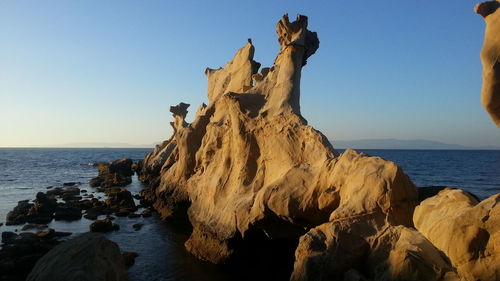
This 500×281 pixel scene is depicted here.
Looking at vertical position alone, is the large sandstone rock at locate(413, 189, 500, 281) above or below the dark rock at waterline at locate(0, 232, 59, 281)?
above

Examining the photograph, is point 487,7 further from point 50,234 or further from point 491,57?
point 50,234

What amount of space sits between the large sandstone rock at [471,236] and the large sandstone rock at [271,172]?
211cm

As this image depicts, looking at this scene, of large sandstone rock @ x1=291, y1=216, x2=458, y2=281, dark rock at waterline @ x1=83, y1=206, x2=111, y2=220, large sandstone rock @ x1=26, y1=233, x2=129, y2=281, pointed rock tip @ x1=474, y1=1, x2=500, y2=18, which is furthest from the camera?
dark rock at waterline @ x1=83, y1=206, x2=111, y2=220

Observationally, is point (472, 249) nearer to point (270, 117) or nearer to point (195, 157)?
point (270, 117)

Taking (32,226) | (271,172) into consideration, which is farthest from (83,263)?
(32,226)

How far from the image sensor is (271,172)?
53.9 ft

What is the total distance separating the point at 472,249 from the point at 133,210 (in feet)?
84.1

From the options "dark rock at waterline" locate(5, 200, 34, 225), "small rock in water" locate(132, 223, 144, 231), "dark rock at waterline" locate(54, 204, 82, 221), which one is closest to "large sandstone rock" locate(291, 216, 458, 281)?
"small rock in water" locate(132, 223, 144, 231)

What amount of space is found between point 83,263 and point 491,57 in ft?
29.9

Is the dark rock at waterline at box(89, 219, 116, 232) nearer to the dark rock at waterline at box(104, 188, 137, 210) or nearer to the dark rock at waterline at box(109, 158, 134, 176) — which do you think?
the dark rock at waterline at box(104, 188, 137, 210)

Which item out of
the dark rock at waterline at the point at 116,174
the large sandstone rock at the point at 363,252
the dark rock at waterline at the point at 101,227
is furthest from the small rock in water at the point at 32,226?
the dark rock at waterline at the point at 116,174

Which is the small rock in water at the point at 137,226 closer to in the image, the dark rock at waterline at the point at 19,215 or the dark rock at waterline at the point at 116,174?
the dark rock at waterline at the point at 19,215

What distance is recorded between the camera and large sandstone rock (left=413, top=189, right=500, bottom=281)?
6.57 meters

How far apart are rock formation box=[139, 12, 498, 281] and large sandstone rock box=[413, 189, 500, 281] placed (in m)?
0.20
